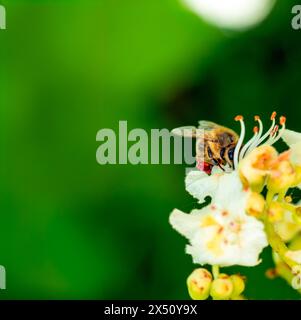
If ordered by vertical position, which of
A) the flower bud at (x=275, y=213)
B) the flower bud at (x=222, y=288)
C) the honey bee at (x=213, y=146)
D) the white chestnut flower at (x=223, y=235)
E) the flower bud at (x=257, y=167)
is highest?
the honey bee at (x=213, y=146)

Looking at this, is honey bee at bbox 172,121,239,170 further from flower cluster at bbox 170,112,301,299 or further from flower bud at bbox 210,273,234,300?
flower bud at bbox 210,273,234,300

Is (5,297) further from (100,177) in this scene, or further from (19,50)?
(19,50)

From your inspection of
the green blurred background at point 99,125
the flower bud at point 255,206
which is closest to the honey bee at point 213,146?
the flower bud at point 255,206

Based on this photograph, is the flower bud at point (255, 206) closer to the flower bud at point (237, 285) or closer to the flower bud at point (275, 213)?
the flower bud at point (275, 213)

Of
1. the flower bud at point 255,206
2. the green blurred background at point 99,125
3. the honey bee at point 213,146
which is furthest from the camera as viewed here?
the green blurred background at point 99,125

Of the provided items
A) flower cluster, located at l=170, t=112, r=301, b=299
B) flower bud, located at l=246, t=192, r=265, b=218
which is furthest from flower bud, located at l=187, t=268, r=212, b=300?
flower bud, located at l=246, t=192, r=265, b=218
